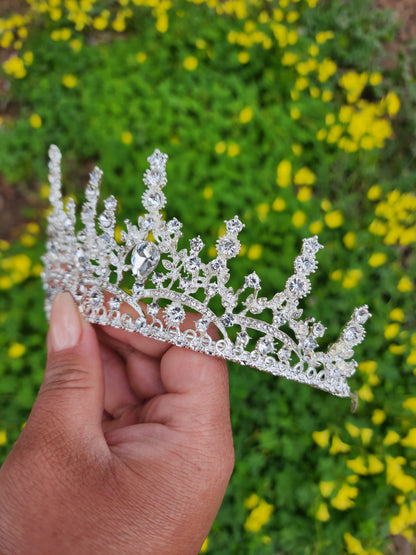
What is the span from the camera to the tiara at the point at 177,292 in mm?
1200

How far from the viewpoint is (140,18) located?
2.71 metres

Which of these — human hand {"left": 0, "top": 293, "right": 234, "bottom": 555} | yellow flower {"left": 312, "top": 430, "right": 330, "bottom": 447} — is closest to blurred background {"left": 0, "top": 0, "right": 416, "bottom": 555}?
yellow flower {"left": 312, "top": 430, "right": 330, "bottom": 447}

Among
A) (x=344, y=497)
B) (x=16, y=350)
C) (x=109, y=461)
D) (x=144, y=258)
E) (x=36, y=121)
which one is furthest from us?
(x=36, y=121)

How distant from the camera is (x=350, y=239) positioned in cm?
203

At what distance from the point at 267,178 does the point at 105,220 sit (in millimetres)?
1181

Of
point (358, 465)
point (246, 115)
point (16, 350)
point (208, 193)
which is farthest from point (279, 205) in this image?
point (16, 350)

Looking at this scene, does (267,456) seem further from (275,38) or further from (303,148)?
(275,38)

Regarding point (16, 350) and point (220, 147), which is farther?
point (220, 147)

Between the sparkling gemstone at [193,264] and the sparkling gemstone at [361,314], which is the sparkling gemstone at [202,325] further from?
the sparkling gemstone at [361,314]

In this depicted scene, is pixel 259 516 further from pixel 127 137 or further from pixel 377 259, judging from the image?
pixel 127 137

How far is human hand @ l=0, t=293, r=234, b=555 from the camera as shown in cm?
104

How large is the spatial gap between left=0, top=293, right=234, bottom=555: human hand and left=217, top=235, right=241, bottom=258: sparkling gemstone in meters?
0.39

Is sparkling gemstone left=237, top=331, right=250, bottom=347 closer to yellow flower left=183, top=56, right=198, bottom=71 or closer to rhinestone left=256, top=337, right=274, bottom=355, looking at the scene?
rhinestone left=256, top=337, right=274, bottom=355

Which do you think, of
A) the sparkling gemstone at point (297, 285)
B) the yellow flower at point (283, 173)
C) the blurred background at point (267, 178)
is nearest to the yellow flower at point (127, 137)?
the blurred background at point (267, 178)
